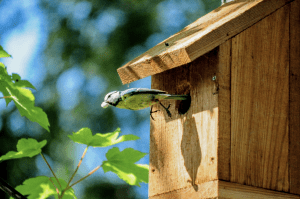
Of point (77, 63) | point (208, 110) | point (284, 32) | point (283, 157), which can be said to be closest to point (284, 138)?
point (283, 157)

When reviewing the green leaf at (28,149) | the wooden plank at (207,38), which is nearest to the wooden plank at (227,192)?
the wooden plank at (207,38)

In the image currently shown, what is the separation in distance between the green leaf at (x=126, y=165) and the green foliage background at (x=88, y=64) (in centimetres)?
362

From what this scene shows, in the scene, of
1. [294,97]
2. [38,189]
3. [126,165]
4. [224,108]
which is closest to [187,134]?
[224,108]

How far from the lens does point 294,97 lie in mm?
1490

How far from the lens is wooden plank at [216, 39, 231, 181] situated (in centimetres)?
127

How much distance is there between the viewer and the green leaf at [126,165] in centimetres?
89

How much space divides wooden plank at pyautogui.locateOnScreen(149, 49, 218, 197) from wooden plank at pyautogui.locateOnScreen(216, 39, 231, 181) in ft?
0.06

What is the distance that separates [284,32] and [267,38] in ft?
Answer: 0.35

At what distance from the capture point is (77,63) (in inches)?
195

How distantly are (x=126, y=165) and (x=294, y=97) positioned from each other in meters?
0.91

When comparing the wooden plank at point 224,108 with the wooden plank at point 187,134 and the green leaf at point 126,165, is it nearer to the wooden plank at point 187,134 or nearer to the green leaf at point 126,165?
the wooden plank at point 187,134

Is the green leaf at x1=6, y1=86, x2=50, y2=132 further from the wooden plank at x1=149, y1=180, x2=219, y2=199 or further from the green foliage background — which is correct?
the green foliage background

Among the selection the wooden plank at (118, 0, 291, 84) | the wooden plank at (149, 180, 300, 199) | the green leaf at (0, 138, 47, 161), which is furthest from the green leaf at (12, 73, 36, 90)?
the wooden plank at (149, 180, 300, 199)

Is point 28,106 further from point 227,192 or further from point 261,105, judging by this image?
point 261,105
